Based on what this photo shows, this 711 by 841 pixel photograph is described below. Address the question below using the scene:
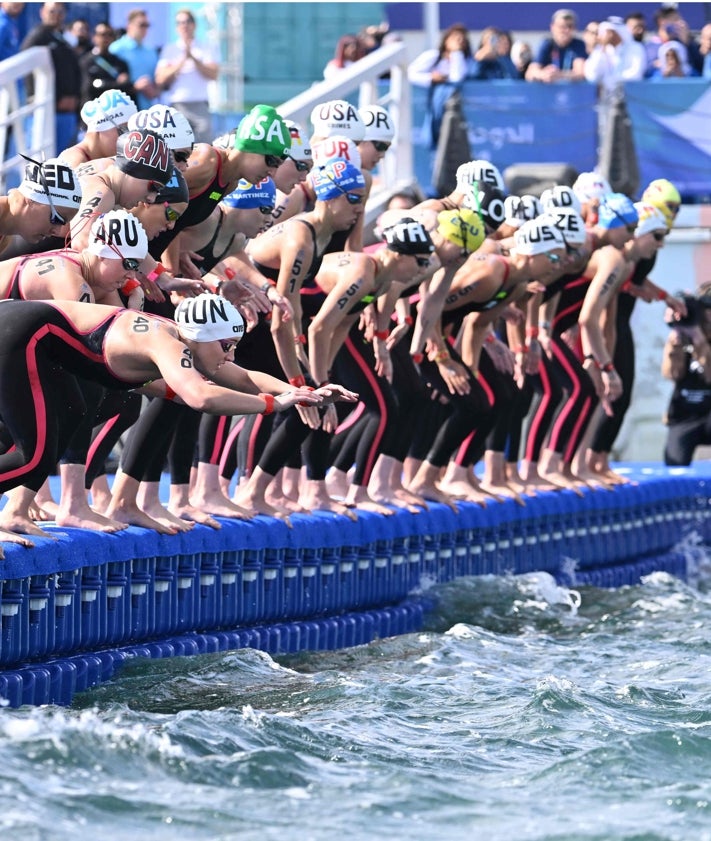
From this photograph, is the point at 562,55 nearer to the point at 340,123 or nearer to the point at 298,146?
the point at 340,123

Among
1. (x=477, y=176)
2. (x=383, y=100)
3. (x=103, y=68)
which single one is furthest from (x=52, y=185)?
(x=383, y=100)

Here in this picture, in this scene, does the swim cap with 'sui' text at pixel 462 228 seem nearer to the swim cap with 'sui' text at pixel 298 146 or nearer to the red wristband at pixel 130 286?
the swim cap with 'sui' text at pixel 298 146

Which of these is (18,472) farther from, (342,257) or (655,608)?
(655,608)

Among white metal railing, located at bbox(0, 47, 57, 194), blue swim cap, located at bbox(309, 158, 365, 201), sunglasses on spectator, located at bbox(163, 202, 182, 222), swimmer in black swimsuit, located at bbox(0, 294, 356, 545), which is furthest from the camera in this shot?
white metal railing, located at bbox(0, 47, 57, 194)

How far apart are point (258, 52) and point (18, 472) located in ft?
57.0

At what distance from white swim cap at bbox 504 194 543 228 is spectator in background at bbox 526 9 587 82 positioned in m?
5.08

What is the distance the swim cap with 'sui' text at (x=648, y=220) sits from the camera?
42.8ft

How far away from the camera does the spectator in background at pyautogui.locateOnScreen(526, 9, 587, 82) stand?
17.3 metres

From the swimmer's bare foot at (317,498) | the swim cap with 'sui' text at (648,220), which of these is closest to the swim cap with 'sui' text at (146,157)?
the swimmer's bare foot at (317,498)

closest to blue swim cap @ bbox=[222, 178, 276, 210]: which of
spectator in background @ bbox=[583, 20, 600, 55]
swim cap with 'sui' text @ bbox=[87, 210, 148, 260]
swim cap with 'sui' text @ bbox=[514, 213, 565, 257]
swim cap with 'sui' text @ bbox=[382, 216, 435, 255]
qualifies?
swim cap with 'sui' text @ bbox=[382, 216, 435, 255]

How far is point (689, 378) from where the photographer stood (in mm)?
15750

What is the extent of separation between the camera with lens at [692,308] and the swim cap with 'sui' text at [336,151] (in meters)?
5.69

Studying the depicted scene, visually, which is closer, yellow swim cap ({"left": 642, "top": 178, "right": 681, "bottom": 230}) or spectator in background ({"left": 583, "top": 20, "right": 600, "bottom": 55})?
yellow swim cap ({"left": 642, "top": 178, "right": 681, "bottom": 230})

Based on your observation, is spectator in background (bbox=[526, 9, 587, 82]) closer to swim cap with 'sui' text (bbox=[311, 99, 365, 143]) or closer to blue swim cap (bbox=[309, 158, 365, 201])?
swim cap with 'sui' text (bbox=[311, 99, 365, 143])
